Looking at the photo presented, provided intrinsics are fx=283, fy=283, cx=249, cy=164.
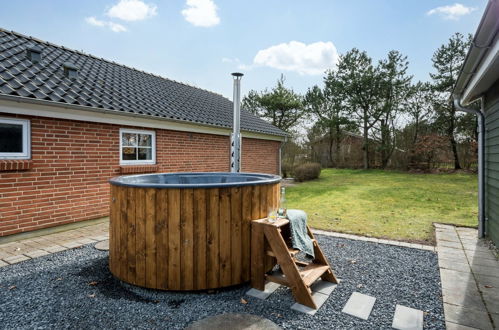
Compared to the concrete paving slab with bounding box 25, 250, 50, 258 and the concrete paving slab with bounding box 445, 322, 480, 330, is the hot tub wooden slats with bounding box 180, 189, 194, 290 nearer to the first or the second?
the concrete paving slab with bounding box 445, 322, 480, 330

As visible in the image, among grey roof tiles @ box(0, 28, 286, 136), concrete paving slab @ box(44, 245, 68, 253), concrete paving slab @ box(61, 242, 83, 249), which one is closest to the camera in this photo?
concrete paving slab @ box(44, 245, 68, 253)

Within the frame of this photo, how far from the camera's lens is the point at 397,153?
20203 mm

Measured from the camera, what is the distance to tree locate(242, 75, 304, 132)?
23078 mm

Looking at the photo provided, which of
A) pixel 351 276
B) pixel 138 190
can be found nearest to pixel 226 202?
pixel 138 190

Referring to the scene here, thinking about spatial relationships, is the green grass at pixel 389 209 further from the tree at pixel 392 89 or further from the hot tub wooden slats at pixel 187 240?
the tree at pixel 392 89

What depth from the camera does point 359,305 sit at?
8.98 ft

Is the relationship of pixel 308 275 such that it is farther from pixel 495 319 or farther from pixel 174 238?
pixel 495 319

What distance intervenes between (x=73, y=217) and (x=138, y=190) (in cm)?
369

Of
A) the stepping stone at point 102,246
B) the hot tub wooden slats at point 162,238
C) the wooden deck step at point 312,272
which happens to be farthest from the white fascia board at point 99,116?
the wooden deck step at point 312,272

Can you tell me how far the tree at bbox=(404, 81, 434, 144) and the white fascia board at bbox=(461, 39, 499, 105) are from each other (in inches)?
657

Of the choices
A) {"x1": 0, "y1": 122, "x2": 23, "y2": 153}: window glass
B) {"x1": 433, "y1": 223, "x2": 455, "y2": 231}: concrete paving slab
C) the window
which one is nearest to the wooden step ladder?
{"x1": 433, "y1": 223, "x2": 455, "y2": 231}: concrete paving slab

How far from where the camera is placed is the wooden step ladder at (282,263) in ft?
9.09

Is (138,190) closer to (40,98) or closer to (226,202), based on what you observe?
(226,202)

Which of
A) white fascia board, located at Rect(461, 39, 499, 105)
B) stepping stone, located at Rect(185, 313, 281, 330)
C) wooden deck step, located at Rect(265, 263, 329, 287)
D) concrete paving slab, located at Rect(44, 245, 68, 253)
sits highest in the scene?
white fascia board, located at Rect(461, 39, 499, 105)
